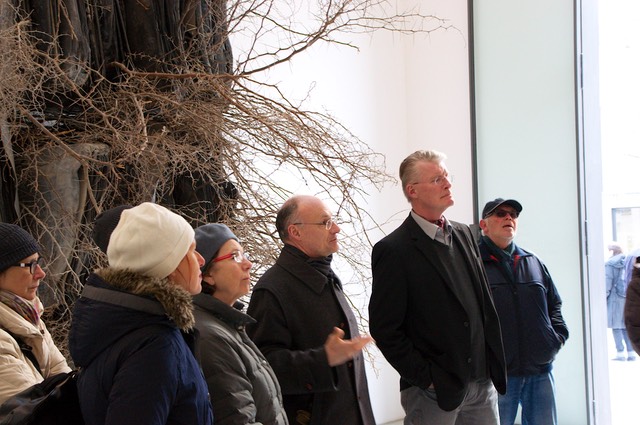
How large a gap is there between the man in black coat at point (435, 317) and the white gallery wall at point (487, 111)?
2.23m

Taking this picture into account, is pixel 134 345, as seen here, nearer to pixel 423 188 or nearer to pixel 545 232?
pixel 423 188

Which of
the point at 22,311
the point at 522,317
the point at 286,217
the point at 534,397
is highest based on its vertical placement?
the point at 286,217

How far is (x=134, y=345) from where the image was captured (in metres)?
1.52

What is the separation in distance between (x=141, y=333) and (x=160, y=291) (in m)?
0.09

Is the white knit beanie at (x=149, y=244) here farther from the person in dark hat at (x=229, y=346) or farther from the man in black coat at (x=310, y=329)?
the man in black coat at (x=310, y=329)

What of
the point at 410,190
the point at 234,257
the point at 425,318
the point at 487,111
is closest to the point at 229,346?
the point at 234,257

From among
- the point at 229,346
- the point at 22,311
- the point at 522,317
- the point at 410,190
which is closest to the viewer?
the point at 229,346

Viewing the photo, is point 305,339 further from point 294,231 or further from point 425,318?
point 425,318

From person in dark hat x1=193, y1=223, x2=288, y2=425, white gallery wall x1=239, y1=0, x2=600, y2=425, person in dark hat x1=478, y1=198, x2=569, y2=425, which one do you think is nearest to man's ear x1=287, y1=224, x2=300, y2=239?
person in dark hat x1=193, y1=223, x2=288, y2=425

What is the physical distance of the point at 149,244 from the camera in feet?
5.37

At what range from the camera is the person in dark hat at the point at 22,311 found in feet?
6.86

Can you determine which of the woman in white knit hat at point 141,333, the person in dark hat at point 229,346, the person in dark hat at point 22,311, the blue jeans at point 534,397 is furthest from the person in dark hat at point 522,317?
the woman in white knit hat at point 141,333

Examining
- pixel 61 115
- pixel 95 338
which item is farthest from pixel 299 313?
pixel 61 115

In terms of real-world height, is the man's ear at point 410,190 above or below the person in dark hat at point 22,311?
above
